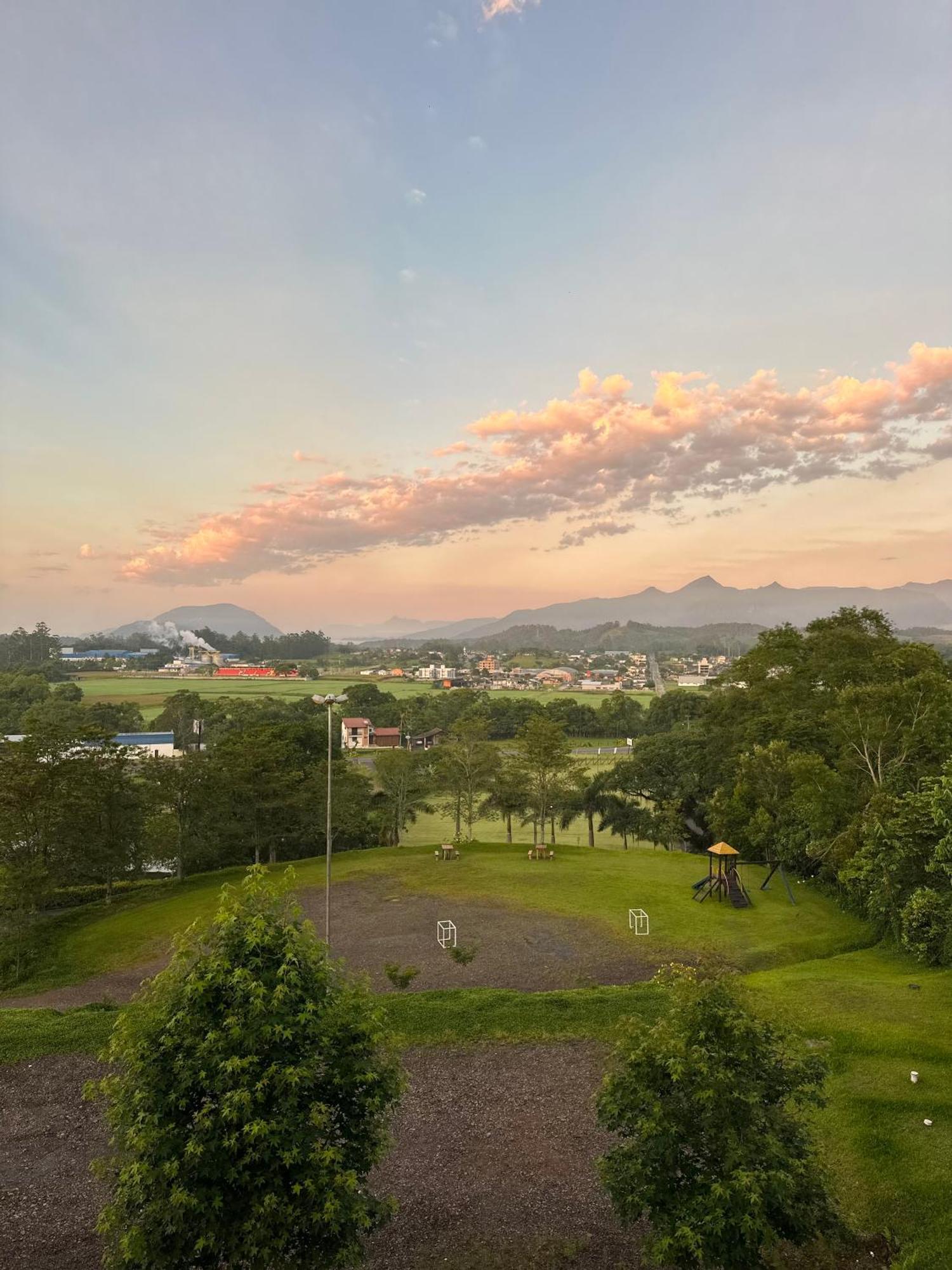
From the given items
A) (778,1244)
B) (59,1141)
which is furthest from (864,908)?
(59,1141)

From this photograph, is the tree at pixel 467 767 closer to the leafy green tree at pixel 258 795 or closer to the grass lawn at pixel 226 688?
the leafy green tree at pixel 258 795

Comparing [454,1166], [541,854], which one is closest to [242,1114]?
[454,1166]

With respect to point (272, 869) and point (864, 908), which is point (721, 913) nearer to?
point (864, 908)

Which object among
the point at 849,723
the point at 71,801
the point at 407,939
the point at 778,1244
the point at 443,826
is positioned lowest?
the point at 443,826

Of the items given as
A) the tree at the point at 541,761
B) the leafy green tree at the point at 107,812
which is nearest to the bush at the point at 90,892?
the leafy green tree at the point at 107,812

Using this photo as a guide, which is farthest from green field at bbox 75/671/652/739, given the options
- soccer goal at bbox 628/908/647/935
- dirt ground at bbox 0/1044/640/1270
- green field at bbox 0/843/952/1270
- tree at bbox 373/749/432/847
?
dirt ground at bbox 0/1044/640/1270
